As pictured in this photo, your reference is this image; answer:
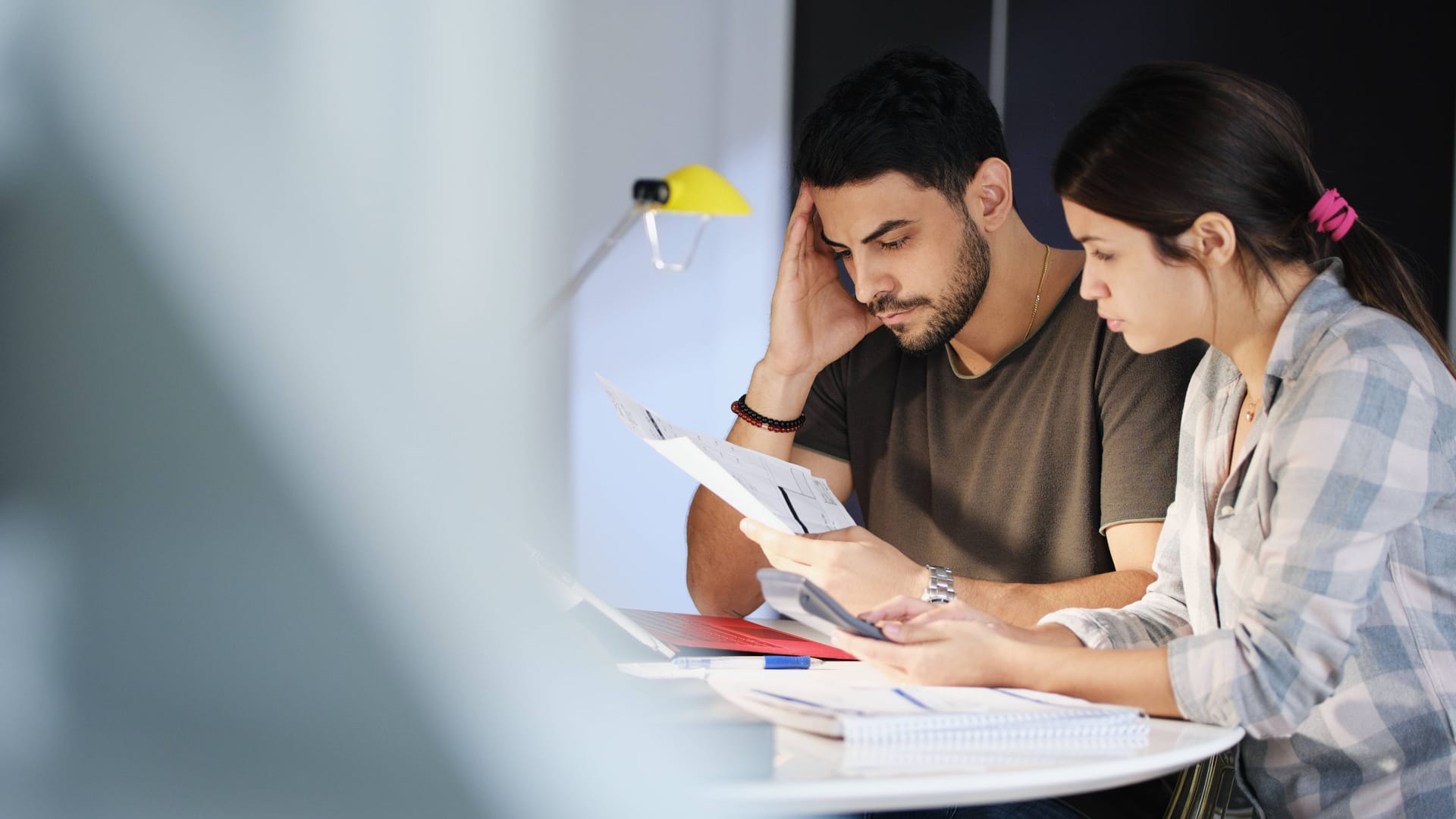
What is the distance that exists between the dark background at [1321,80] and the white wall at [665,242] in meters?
0.85

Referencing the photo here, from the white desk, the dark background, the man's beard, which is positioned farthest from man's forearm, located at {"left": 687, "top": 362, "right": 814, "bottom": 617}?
the white desk

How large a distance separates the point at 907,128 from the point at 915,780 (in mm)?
1254

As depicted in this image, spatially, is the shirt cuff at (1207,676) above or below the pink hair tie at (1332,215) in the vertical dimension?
below

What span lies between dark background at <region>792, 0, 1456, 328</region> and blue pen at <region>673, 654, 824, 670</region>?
4.70 ft

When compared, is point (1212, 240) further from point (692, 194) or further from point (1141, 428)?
point (692, 194)

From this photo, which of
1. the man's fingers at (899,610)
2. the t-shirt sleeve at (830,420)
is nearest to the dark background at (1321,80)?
the t-shirt sleeve at (830,420)

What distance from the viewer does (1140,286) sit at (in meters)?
1.19

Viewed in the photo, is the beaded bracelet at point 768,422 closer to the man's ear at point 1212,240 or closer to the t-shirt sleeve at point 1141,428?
the t-shirt sleeve at point 1141,428

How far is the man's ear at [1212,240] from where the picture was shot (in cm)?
113

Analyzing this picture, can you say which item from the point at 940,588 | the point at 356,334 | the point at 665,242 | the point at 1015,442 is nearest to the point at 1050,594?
the point at 940,588

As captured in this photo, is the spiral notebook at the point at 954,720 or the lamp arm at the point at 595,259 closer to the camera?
the spiral notebook at the point at 954,720

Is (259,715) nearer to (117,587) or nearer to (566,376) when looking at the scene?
→ (117,587)

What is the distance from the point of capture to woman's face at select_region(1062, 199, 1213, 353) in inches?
46.2

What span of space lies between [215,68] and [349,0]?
0.05 m
